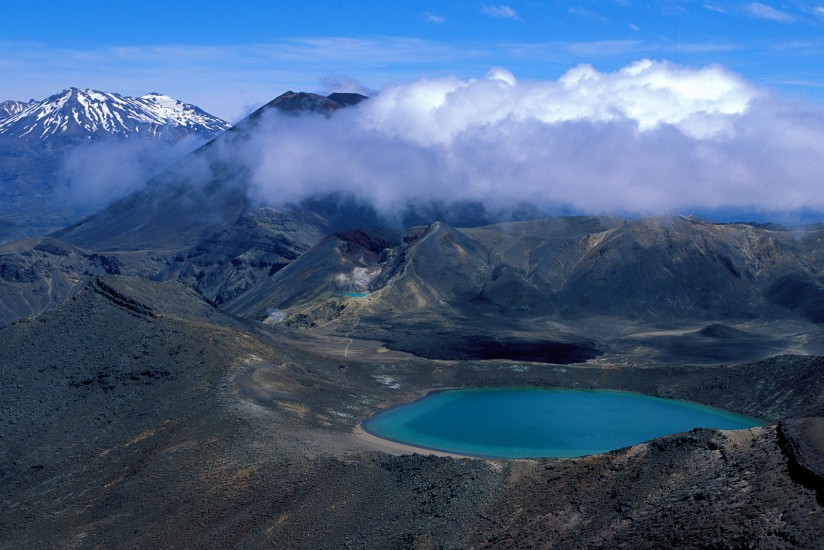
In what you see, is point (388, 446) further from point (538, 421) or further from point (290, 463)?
point (538, 421)

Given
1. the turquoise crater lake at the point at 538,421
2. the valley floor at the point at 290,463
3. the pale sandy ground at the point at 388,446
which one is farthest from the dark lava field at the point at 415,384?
the turquoise crater lake at the point at 538,421

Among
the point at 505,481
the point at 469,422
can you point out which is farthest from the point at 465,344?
the point at 505,481

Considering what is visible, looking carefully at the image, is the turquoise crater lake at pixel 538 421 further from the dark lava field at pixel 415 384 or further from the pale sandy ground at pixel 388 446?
the dark lava field at pixel 415 384

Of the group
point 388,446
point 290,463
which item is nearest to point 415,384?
point 388,446

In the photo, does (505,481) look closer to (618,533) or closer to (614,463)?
(614,463)

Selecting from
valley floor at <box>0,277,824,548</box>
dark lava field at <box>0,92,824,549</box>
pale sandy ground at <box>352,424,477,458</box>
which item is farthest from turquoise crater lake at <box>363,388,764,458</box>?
valley floor at <box>0,277,824,548</box>

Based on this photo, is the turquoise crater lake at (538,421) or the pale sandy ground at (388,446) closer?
the pale sandy ground at (388,446)
